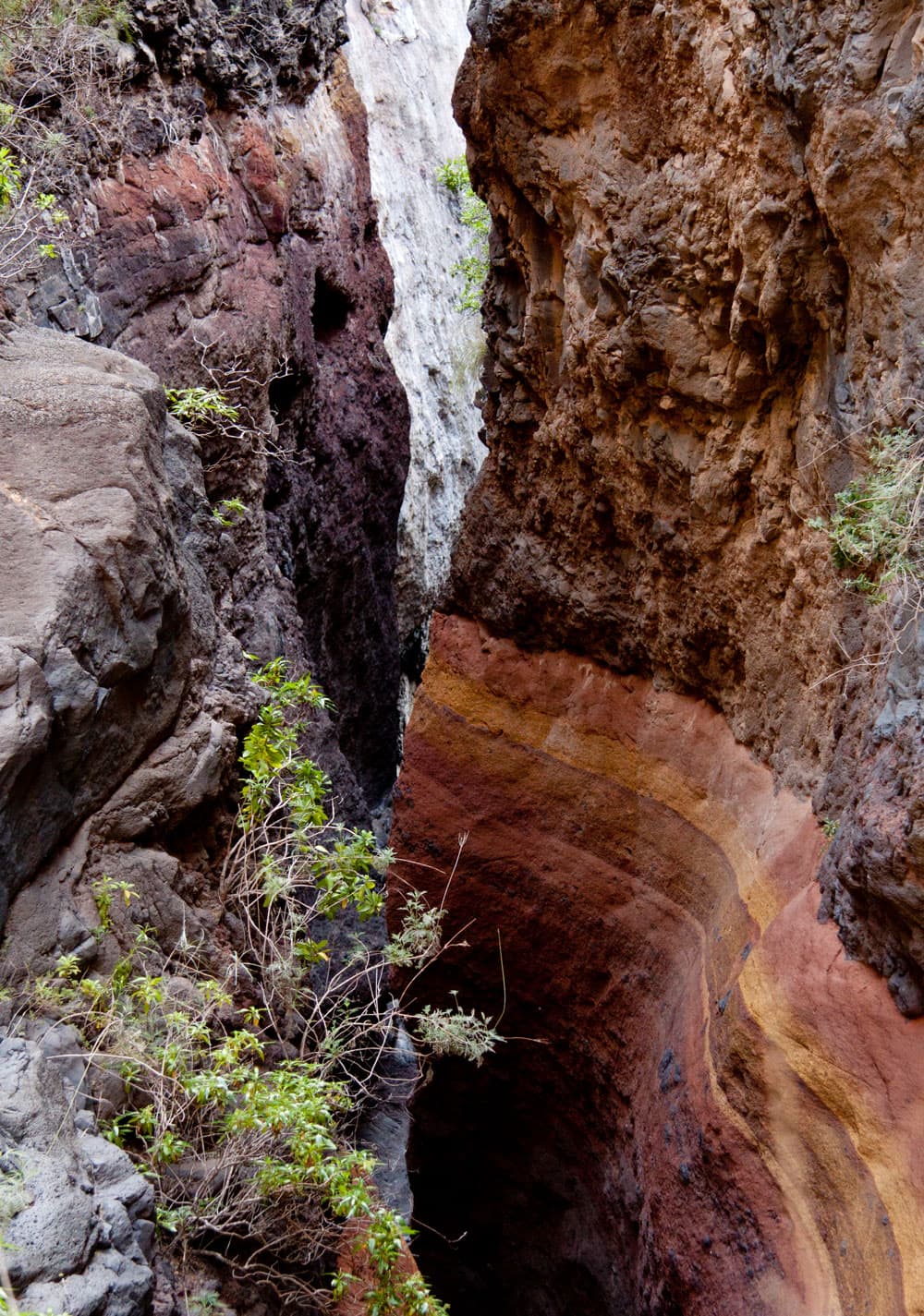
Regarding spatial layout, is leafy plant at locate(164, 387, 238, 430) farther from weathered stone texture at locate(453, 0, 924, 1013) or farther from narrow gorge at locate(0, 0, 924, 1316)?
weathered stone texture at locate(453, 0, 924, 1013)

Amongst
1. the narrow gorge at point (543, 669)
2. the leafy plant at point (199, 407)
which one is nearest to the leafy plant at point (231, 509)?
the narrow gorge at point (543, 669)

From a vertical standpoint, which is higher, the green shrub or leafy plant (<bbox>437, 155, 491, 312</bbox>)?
leafy plant (<bbox>437, 155, 491, 312</bbox>)

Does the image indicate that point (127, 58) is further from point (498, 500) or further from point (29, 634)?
point (29, 634)

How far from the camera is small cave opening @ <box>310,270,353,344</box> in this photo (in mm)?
10336

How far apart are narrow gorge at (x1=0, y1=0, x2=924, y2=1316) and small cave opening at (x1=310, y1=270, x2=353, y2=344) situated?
2.20ft

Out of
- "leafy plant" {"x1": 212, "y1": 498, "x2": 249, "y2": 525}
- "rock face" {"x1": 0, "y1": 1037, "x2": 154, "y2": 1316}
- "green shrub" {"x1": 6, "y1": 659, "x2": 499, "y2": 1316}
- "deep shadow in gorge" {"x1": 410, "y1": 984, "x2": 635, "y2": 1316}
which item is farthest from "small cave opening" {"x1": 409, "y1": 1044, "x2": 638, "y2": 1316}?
"leafy plant" {"x1": 212, "y1": 498, "x2": 249, "y2": 525}

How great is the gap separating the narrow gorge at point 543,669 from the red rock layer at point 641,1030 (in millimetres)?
27

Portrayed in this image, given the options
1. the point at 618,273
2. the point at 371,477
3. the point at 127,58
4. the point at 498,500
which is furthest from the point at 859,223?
the point at 371,477

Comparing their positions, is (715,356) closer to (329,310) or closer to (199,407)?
(199,407)

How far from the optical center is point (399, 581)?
12.7 m

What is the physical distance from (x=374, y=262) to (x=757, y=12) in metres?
7.99

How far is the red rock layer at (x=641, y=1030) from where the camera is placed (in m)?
3.48

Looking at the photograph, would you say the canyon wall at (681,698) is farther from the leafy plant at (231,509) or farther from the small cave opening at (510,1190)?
the leafy plant at (231,509)

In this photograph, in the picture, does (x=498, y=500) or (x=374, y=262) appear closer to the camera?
(x=498, y=500)
